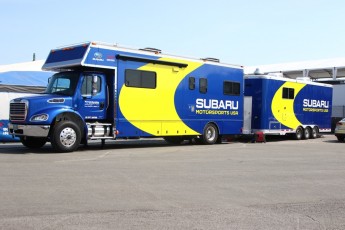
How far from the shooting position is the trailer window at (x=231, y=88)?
19.2m

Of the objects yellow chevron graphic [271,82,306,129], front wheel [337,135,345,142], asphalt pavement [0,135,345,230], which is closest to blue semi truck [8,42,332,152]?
yellow chevron graphic [271,82,306,129]

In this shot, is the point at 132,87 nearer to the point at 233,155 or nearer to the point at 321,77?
the point at 233,155

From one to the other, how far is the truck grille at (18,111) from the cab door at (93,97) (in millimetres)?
1738

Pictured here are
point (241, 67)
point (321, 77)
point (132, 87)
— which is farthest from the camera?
point (321, 77)

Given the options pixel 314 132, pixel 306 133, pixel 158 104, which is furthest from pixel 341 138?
pixel 158 104

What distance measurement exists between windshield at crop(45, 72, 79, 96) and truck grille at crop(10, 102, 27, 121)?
4.33 feet

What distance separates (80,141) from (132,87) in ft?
8.81

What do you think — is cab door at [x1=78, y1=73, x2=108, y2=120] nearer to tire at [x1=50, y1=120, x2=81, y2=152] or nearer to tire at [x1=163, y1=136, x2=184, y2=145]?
tire at [x1=50, y1=120, x2=81, y2=152]

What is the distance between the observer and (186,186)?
8.13m

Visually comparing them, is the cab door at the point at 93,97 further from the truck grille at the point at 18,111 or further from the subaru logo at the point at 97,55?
the truck grille at the point at 18,111

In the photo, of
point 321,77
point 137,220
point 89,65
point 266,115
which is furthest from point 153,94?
point 321,77

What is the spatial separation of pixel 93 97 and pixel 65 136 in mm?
1754

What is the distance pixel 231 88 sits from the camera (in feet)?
63.9

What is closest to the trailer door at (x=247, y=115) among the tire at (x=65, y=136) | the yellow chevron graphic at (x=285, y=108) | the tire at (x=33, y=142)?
the yellow chevron graphic at (x=285, y=108)
